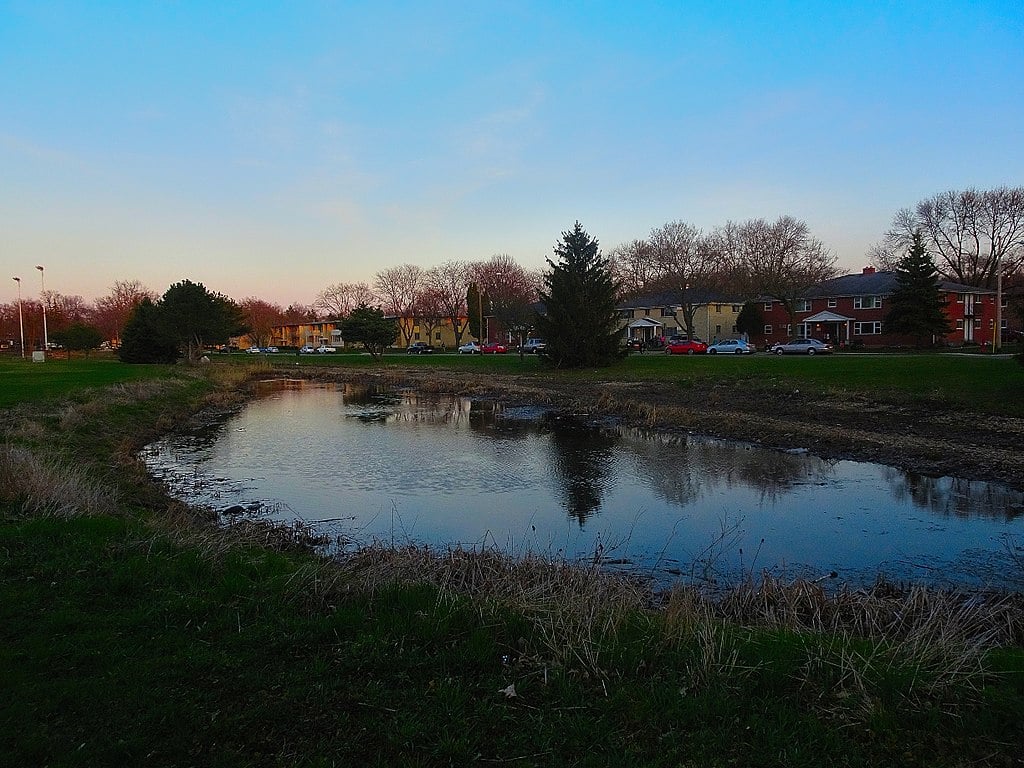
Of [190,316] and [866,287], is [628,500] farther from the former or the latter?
[866,287]

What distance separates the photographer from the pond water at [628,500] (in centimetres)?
932

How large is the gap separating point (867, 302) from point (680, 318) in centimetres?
2059

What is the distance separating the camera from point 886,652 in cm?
469

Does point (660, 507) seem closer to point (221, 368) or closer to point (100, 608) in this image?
point (100, 608)

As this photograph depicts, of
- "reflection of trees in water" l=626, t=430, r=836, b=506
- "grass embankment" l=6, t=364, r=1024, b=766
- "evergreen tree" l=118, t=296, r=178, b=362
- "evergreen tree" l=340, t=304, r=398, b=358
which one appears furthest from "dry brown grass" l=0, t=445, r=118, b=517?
"evergreen tree" l=340, t=304, r=398, b=358

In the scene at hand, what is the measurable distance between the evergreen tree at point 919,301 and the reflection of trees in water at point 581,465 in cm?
3749

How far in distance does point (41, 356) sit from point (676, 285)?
6142cm

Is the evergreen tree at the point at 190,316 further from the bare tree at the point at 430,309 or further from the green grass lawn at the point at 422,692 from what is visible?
the green grass lawn at the point at 422,692

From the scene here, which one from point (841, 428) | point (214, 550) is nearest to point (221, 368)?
point (841, 428)

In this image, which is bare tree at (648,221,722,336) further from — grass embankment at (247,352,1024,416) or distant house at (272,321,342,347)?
distant house at (272,321,342,347)

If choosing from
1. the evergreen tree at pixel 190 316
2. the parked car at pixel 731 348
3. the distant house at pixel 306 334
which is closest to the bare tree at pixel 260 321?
the distant house at pixel 306 334

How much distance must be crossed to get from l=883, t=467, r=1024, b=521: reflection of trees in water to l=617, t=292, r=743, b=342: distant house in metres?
58.4

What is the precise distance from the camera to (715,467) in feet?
51.5

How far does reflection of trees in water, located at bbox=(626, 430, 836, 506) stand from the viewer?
13602mm
